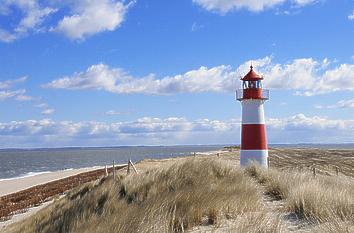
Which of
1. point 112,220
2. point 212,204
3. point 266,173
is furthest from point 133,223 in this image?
point 266,173

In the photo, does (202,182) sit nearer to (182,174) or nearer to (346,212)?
(182,174)

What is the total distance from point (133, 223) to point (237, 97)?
11.7m

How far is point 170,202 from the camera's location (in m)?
7.73

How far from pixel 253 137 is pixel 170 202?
390 inches

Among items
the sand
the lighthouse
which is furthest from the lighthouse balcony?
the sand

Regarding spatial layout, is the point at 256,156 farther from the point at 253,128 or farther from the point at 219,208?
the point at 219,208

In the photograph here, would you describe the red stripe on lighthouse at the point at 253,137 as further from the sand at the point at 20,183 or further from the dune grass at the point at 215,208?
the sand at the point at 20,183

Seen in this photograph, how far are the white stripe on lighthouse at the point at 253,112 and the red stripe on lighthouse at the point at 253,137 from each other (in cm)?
17

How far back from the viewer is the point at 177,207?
7.57 meters

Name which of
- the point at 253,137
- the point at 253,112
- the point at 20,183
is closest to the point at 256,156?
the point at 253,137

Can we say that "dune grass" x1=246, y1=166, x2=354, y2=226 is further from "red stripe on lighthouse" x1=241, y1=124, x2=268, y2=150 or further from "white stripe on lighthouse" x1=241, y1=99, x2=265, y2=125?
"white stripe on lighthouse" x1=241, y1=99, x2=265, y2=125

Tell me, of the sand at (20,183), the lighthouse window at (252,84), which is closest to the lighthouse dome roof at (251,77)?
the lighthouse window at (252,84)

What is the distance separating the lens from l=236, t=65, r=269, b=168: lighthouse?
17.2 m

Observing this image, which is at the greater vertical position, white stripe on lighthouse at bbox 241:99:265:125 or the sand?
white stripe on lighthouse at bbox 241:99:265:125
